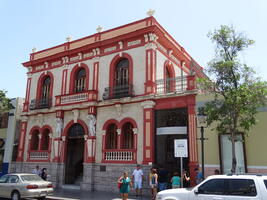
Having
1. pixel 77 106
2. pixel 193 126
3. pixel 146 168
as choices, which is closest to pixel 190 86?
pixel 193 126

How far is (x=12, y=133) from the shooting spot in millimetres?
22469

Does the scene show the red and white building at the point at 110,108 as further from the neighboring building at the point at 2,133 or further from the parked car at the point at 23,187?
the parked car at the point at 23,187

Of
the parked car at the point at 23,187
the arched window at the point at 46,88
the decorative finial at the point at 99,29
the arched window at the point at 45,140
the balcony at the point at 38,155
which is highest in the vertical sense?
the decorative finial at the point at 99,29

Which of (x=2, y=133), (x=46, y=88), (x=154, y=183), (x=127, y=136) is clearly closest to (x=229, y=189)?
(x=154, y=183)

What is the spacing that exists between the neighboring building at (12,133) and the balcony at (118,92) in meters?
10.4

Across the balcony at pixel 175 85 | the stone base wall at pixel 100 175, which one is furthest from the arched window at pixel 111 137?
the balcony at pixel 175 85

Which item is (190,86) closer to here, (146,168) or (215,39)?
(215,39)

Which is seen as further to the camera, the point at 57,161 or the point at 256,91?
the point at 57,161

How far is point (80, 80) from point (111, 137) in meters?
5.33

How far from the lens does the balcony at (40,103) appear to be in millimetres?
19984

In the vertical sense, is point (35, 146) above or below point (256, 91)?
below

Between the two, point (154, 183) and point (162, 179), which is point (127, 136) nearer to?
point (162, 179)

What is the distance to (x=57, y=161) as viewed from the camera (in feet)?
59.0

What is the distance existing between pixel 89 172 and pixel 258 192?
11.5 meters
